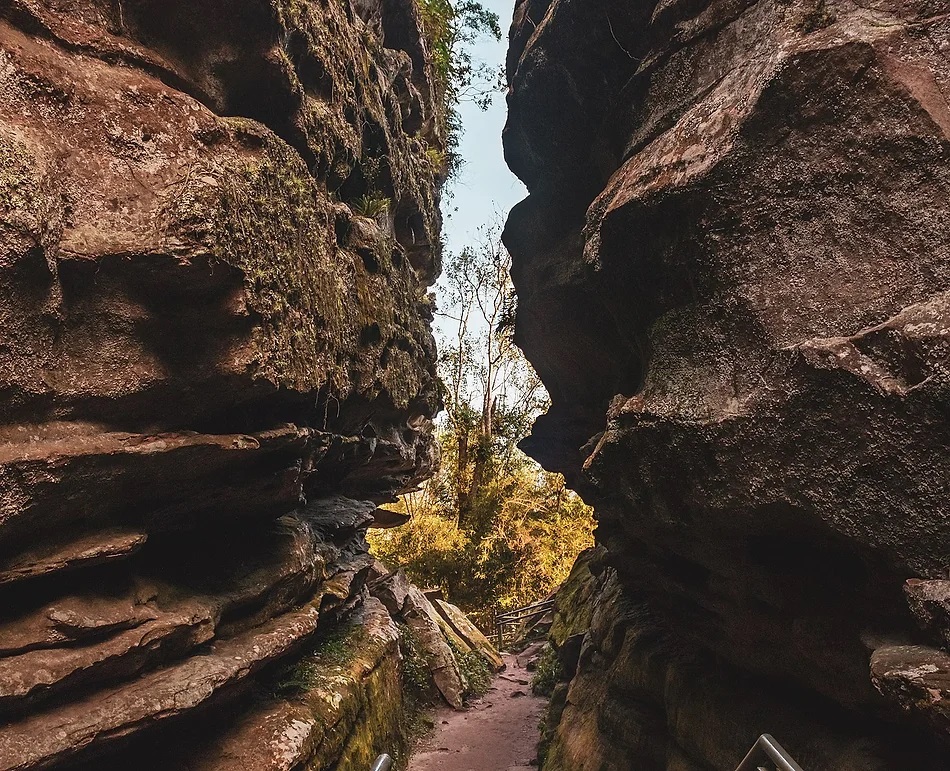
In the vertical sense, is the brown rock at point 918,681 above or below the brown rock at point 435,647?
above

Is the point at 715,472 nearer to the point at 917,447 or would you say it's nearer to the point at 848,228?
the point at 917,447

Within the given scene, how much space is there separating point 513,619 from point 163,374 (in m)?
19.7

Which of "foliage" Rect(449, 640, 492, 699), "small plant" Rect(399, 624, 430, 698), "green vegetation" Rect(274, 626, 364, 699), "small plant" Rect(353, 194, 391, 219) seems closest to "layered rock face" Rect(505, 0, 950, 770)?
"green vegetation" Rect(274, 626, 364, 699)

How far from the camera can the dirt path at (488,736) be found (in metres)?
10.1

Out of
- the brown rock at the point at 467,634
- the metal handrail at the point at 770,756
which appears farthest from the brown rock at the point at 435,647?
the metal handrail at the point at 770,756

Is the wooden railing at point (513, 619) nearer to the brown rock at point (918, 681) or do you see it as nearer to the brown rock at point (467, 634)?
the brown rock at point (467, 634)

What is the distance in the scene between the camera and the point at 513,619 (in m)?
22.0

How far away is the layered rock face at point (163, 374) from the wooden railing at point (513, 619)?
14.2 m

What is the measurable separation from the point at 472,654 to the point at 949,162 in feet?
49.9

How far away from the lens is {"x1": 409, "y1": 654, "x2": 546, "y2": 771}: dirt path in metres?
10.1

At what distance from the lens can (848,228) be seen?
4.58 m

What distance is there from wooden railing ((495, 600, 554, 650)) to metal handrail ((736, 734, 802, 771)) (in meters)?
19.2

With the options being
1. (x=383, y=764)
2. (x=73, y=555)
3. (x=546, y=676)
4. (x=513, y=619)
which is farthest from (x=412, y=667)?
(x=383, y=764)

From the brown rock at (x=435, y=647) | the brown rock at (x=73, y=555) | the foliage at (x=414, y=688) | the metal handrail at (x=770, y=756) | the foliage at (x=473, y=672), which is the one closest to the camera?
the metal handrail at (x=770, y=756)
